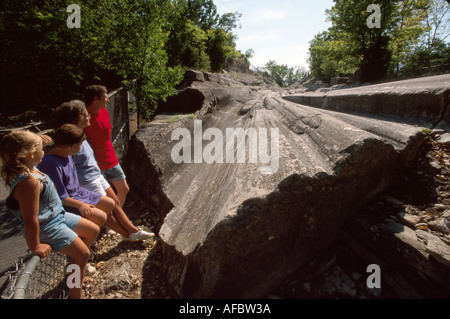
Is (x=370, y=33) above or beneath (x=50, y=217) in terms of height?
above

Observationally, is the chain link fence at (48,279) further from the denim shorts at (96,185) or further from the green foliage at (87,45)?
the green foliage at (87,45)

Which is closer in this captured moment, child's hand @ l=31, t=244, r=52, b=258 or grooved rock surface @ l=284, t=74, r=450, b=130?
child's hand @ l=31, t=244, r=52, b=258

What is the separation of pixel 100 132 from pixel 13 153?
1.12m

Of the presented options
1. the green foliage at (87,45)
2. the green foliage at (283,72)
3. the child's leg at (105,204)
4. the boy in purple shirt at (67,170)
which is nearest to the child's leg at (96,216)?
the boy in purple shirt at (67,170)

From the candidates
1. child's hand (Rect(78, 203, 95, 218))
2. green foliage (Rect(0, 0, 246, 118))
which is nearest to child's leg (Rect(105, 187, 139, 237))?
child's hand (Rect(78, 203, 95, 218))

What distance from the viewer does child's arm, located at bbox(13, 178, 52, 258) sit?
1.20 m

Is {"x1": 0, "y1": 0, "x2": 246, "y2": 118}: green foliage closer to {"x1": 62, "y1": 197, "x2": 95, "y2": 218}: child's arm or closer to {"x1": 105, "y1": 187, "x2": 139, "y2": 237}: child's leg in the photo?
{"x1": 105, "y1": 187, "x2": 139, "y2": 237}: child's leg

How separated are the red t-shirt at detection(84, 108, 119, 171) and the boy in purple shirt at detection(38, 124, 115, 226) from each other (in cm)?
58

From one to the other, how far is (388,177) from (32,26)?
253 inches

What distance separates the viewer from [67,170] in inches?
64.5

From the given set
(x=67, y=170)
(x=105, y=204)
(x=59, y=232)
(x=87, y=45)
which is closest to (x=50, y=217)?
(x=59, y=232)

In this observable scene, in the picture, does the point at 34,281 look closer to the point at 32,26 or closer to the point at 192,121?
the point at 192,121

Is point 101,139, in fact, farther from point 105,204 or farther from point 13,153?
point 13,153
